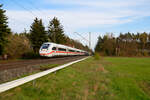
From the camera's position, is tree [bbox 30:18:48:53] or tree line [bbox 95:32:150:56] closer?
tree [bbox 30:18:48:53]

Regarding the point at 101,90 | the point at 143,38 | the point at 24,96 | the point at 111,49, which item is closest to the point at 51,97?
the point at 24,96

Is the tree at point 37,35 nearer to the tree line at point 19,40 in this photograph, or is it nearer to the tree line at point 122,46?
the tree line at point 19,40

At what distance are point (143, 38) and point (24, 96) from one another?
297 ft

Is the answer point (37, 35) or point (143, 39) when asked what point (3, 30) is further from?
point (143, 39)

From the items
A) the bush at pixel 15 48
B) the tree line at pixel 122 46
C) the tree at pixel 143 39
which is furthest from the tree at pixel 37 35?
the tree at pixel 143 39

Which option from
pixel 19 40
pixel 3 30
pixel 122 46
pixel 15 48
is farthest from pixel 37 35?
pixel 122 46

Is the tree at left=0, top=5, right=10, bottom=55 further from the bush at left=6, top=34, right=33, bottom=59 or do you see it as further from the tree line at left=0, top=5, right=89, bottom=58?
the bush at left=6, top=34, right=33, bottom=59

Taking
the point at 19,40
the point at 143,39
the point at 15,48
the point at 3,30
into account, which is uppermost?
the point at 143,39

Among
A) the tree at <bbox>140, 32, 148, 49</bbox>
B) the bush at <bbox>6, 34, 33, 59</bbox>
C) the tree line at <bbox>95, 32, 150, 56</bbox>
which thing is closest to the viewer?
the bush at <bbox>6, 34, 33, 59</bbox>

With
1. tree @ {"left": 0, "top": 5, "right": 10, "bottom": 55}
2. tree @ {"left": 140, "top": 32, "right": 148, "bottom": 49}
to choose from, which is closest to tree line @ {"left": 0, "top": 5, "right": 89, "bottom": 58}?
tree @ {"left": 0, "top": 5, "right": 10, "bottom": 55}

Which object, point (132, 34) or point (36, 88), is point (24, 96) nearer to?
point (36, 88)

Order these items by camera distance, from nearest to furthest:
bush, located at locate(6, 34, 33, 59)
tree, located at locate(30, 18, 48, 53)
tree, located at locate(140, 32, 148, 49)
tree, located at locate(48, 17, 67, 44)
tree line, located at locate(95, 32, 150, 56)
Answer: bush, located at locate(6, 34, 33, 59) → tree, located at locate(30, 18, 48, 53) → tree, located at locate(48, 17, 67, 44) → tree line, located at locate(95, 32, 150, 56) → tree, located at locate(140, 32, 148, 49)

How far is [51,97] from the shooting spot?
419 centimetres

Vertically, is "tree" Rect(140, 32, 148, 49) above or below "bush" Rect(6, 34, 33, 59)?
above
